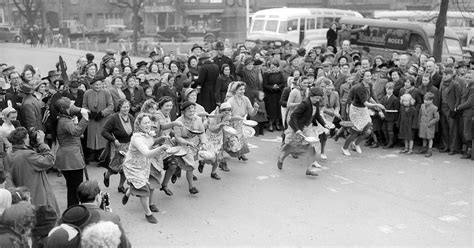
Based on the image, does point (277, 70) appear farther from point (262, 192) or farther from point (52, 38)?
point (52, 38)

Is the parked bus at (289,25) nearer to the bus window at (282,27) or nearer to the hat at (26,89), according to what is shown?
the bus window at (282,27)

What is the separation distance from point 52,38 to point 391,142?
1581 inches

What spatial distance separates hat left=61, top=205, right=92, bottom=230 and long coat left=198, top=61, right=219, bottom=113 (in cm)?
807

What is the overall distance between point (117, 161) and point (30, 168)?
209 cm

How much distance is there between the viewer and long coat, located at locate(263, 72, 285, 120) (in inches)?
512

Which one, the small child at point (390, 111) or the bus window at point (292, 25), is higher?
the bus window at point (292, 25)

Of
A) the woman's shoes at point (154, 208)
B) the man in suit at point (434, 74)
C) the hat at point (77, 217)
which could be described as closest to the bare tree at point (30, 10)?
the man in suit at point (434, 74)

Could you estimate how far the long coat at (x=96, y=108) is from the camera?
9617 mm

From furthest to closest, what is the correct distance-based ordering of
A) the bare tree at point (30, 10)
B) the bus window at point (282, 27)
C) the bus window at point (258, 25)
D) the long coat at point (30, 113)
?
the bare tree at point (30, 10)
the bus window at point (258, 25)
the bus window at point (282, 27)
the long coat at point (30, 113)

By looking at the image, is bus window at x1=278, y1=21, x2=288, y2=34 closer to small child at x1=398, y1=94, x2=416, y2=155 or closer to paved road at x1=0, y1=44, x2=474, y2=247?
small child at x1=398, y1=94, x2=416, y2=155

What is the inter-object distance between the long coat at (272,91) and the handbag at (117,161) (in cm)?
556

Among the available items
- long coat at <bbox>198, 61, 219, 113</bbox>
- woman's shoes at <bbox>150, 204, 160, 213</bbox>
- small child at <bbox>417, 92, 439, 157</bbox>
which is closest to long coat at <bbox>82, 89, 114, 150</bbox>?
woman's shoes at <bbox>150, 204, 160, 213</bbox>

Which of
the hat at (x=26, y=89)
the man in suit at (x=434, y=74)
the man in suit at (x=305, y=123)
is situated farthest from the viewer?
the man in suit at (x=434, y=74)

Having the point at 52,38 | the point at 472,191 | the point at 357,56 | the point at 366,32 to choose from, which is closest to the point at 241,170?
the point at 472,191
